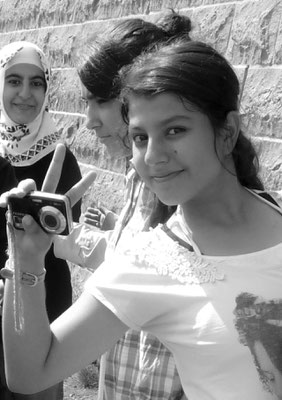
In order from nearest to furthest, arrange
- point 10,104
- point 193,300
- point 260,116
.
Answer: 1. point 193,300
2. point 260,116
3. point 10,104

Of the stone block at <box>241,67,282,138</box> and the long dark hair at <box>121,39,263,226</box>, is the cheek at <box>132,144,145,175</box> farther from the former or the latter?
the stone block at <box>241,67,282,138</box>

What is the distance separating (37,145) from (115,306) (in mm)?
2194

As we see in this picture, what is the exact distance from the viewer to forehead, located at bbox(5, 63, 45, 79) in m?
3.84

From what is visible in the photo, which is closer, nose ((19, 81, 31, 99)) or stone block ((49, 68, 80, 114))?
nose ((19, 81, 31, 99))

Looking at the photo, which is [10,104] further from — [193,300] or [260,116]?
[193,300]

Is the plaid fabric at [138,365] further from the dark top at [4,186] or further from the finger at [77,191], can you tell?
the dark top at [4,186]

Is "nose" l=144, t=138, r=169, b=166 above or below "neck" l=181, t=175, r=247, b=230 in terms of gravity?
above

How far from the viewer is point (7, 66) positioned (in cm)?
388

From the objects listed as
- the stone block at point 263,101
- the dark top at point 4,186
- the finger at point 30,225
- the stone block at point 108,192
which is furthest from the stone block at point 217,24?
the finger at point 30,225

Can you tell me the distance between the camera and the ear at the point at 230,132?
67.7 inches

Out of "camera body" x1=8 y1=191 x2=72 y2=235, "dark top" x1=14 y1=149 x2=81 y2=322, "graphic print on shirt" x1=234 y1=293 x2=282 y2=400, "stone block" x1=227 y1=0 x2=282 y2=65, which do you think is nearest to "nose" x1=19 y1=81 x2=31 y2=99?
"dark top" x1=14 y1=149 x2=81 y2=322

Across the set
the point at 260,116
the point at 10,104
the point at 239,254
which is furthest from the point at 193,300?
the point at 10,104

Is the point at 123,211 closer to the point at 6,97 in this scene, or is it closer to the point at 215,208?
the point at 215,208

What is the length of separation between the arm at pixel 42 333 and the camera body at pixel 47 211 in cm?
2
